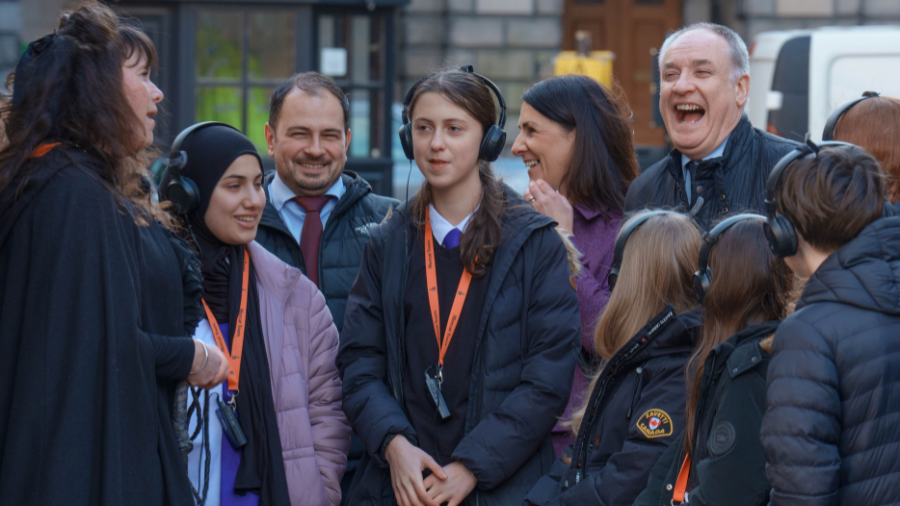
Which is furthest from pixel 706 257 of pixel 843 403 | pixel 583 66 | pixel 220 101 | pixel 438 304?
pixel 583 66

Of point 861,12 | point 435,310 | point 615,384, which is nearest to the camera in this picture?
point 615,384

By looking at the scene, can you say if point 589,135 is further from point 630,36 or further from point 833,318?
point 630,36

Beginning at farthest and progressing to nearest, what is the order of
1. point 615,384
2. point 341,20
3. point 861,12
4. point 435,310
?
point 861,12, point 341,20, point 435,310, point 615,384

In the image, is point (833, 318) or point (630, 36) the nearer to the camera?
point (833, 318)

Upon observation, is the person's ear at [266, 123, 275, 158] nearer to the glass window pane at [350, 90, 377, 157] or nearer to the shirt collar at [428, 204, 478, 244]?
the shirt collar at [428, 204, 478, 244]

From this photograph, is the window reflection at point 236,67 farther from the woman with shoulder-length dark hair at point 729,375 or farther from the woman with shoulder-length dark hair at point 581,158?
the woman with shoulder-length dark hair at point 729,375

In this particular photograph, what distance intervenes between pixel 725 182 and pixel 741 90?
0.44 m

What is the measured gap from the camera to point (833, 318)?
1911 mm

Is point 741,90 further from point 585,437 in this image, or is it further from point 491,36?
point 491,36

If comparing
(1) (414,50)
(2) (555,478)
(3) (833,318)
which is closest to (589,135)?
(2) (555,478)

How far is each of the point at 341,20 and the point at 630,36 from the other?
9.24m

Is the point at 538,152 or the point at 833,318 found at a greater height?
the point at 538,152

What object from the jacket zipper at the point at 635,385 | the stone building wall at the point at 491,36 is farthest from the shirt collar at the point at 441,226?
the stone building wall at the point at 491,36

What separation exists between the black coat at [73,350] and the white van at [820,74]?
6737mm
